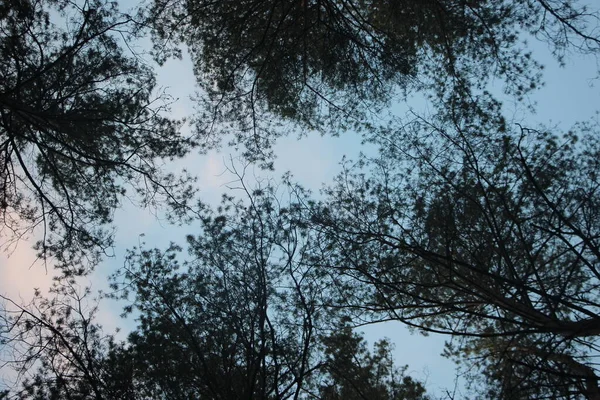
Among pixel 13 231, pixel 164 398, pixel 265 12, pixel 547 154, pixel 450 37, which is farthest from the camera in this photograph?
pixel 265 12

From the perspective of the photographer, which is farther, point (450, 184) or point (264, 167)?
point (264, 167)

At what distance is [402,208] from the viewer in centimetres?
628

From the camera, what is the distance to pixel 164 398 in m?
5.56

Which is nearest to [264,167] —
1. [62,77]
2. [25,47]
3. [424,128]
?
[424,128]

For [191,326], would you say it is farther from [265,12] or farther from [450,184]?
[265,12]

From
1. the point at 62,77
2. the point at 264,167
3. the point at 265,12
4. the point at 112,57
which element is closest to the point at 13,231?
the point at 62,77

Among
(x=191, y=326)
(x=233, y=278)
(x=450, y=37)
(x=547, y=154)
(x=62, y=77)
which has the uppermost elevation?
(x=450, y=37)

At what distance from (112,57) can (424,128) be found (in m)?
4.93

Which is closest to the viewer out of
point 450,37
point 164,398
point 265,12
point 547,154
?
point 164,398

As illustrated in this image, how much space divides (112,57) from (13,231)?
301 cm

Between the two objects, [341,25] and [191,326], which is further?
[341,25]

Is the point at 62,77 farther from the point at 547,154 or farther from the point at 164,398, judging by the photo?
the point at 547,154

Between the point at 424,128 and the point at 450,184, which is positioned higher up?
the point at 424,128

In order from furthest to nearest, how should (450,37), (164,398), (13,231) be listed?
(450,37) → (13,231) → (164,398)
